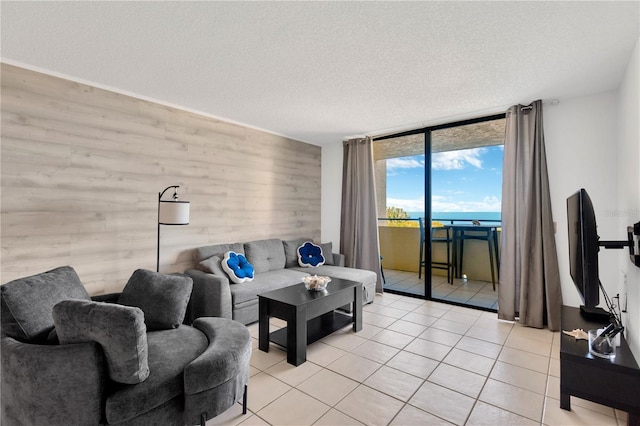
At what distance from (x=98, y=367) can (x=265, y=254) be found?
2.82 m

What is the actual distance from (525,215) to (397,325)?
1.94 metres

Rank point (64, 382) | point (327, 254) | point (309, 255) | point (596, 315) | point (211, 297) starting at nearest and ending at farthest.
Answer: point (64, 382)
point (596, 315)
point (211, 297)
point (309, 255)
point (327, 254)

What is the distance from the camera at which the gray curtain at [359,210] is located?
4.85 meters

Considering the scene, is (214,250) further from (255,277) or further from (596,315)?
(596,315)

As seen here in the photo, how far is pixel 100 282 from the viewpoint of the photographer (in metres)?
2.98

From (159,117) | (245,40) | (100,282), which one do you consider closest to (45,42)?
(159,117)

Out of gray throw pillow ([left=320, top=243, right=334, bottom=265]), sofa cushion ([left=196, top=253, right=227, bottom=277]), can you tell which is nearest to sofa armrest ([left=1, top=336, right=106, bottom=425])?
sofa cushion ([left=196, top=253, right=227, bottom=277])

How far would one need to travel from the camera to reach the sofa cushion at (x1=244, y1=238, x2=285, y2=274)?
13.5 feet

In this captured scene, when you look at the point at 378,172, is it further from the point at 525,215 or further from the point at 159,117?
the point at 159,117

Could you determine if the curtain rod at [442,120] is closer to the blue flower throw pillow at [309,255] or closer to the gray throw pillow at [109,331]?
the blue flower throw pillow at [309,255]

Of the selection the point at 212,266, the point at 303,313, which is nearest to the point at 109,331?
the point at 303,313

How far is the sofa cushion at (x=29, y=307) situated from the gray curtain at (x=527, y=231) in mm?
4200

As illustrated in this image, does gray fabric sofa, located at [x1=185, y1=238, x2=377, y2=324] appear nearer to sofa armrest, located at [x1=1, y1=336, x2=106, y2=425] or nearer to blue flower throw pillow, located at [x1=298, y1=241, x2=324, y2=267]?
blue flower throw pillow, located at [x1=298, y1=241, x2=324, y2=267]

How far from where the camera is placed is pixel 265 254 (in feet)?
14.0
